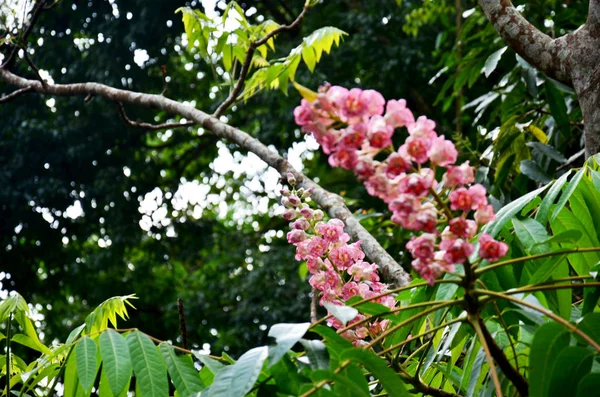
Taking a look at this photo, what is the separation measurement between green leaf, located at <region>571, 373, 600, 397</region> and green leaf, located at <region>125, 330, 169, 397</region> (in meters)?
0.58

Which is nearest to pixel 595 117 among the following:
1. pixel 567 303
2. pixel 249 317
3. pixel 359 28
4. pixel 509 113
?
pixel 567 303

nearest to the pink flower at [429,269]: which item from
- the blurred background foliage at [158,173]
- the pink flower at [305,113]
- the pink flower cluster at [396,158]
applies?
the pink flower cluster at [396,158]

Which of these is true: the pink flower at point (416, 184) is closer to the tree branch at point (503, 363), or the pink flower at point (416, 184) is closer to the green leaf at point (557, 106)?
the tree branch at point (503, 363)

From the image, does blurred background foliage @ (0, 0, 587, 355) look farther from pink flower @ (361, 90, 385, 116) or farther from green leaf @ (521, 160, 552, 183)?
pink flower @ (361, 90, 385, 116)

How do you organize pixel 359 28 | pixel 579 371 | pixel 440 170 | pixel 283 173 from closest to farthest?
pixel 579 371 → pixel 283 173 → pixel 440 170 → pixel 359 28

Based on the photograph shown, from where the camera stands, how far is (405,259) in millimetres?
3787

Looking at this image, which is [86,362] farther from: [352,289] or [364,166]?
[364,166]

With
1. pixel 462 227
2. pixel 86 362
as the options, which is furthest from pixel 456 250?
pixel 86 362

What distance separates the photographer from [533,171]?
2736mm

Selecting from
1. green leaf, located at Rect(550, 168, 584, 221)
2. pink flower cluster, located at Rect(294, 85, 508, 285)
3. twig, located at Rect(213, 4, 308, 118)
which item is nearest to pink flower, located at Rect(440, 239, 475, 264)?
pink flower cluster, located at Rect(294, 85, 508, 285)

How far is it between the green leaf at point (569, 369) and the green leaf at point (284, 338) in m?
0.31

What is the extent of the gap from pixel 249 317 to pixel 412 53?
2837mm

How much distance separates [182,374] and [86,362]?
16 cm

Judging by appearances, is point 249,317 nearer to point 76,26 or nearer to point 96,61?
point 96,61
